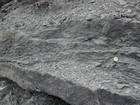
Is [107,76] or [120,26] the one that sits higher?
[120,26]

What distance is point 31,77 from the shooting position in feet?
15.5

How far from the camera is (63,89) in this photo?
13.6ft

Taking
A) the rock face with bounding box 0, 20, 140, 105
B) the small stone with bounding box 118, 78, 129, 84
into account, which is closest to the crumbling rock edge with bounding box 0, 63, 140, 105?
the rock face with bounding box 0, 20, 140, 105

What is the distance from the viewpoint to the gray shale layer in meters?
3.62

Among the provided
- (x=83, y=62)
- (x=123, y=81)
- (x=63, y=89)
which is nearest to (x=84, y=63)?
(x=83, y=62)

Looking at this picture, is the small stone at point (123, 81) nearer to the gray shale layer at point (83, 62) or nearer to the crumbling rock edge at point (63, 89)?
the gray shale layer at point (83, 62)

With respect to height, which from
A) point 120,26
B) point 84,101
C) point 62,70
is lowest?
point 84,101

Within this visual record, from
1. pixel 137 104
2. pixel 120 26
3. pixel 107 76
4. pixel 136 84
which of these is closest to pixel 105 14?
pixel 120 26

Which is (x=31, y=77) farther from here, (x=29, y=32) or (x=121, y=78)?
(x=121, y=78)

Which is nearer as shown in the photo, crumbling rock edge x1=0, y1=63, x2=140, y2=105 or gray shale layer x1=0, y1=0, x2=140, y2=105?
crumbling rock edge x1=0, y1=63, x2=140, y2=105

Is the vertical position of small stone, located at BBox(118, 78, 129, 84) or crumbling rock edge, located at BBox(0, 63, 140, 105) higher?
small stone, located at BBox(118, 78, 129, 84)

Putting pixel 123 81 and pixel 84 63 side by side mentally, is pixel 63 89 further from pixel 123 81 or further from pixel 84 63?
pixel 123 81

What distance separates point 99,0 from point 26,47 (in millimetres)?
2241

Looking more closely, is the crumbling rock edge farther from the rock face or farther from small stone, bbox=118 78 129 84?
small stone, bbox=118 78 129 84
